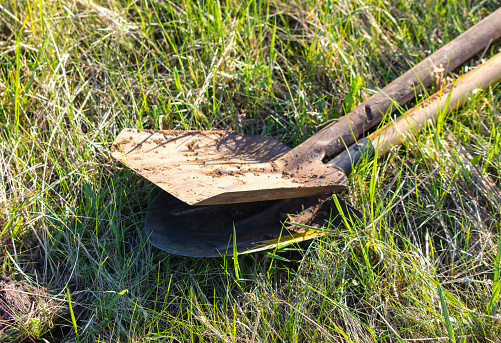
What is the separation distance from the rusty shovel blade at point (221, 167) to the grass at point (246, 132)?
0.63ft

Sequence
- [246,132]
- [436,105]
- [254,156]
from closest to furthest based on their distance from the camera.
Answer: [254,156], [436,105], [246,132]

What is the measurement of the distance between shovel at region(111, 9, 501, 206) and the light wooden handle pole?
8 centimetres

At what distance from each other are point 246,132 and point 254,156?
33 cm

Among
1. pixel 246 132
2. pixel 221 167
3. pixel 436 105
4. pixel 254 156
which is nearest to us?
pixel 221 167

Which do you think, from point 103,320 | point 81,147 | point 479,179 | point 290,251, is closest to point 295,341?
point 290,251

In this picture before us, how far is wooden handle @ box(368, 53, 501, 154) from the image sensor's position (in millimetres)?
1871

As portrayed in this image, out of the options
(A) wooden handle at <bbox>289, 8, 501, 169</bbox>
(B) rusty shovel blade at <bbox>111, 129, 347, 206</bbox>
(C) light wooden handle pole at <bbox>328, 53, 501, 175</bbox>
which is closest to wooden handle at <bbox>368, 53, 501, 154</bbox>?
(C) light wooden handle pole at <bbox>328, 53, 501, 175</bbox>

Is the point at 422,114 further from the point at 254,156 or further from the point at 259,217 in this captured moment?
the point at 259,217

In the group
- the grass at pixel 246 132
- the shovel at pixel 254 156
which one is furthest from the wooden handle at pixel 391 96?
the grass at pixel 246 132

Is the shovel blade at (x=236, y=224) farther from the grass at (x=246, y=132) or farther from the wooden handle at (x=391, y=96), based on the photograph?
the wooden handle at (x=391, y=96)

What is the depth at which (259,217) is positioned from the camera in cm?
171

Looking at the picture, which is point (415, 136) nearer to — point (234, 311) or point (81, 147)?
point (234, 311)

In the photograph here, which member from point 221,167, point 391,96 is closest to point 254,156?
point 221,167

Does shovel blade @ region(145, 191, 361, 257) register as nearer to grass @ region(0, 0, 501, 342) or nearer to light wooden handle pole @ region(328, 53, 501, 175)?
grass @ region(0, 0, 501, 342)
